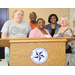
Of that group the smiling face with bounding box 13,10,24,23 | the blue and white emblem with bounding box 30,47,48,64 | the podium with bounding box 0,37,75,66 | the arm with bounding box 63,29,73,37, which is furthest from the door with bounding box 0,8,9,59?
the blue and white emblem with bounding box 30,47,48,64

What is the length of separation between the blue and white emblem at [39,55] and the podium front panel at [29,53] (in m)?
0.03

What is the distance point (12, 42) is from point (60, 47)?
60cm

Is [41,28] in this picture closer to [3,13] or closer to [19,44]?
[19,44]

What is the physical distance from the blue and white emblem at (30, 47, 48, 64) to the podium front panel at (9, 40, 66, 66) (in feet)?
0.08

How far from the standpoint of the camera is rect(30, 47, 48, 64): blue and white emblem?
61.0 inches

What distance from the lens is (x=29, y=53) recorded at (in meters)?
1.55

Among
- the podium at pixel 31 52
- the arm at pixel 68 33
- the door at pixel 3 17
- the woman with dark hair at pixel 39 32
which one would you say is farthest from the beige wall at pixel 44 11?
the podium at pixel 31 52

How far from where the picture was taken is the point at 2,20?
4391 mm

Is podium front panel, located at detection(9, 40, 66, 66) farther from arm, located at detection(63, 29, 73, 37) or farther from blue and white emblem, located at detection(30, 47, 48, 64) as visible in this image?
arm, located at detection(63, 29, 73, 37)

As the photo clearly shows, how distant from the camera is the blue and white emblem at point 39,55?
5.08 ft

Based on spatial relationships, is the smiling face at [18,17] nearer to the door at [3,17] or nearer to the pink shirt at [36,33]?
the pink shirt at [36,33]

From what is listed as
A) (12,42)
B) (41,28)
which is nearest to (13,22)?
(41,28)

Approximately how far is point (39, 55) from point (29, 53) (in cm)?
12

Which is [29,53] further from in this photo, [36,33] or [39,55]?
[36,33]
